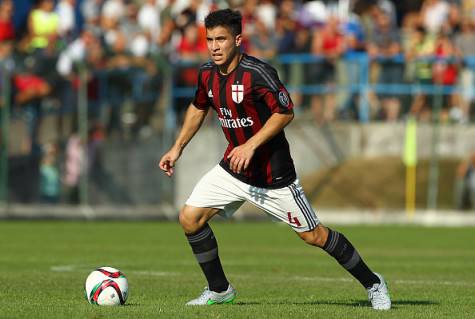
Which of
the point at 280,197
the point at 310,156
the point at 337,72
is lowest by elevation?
the point at 310,156

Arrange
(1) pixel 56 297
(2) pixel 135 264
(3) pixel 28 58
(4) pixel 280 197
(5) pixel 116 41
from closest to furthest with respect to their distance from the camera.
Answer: (4) pixel 280 197, (1) pixel 56 297, (2) pixel 135 264, (3) pixel 28 58, (5) pixel 116 41

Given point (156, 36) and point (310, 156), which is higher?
point (156, 36)

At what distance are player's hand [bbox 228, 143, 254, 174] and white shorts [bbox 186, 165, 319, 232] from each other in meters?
0.46

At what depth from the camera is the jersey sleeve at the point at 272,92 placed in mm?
9266

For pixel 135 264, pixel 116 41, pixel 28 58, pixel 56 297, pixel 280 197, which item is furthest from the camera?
pixel 116 41

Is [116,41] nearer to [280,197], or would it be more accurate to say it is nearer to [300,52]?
[300,52]

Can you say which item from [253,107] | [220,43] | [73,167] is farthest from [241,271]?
[73,167]

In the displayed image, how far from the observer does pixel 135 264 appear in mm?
14516

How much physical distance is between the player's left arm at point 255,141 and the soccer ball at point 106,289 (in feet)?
4.19

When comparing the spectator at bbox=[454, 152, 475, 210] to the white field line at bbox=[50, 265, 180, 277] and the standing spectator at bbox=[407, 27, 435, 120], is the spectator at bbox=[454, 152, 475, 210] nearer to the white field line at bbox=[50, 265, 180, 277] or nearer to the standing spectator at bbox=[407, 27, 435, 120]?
the standing spectator at bbox=[407, 27, 435, 120]

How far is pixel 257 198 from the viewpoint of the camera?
9.55 m

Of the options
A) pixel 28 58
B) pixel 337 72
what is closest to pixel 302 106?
pixel 337 72

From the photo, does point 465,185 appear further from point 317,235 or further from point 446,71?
point 317,235

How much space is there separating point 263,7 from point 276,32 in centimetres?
100
